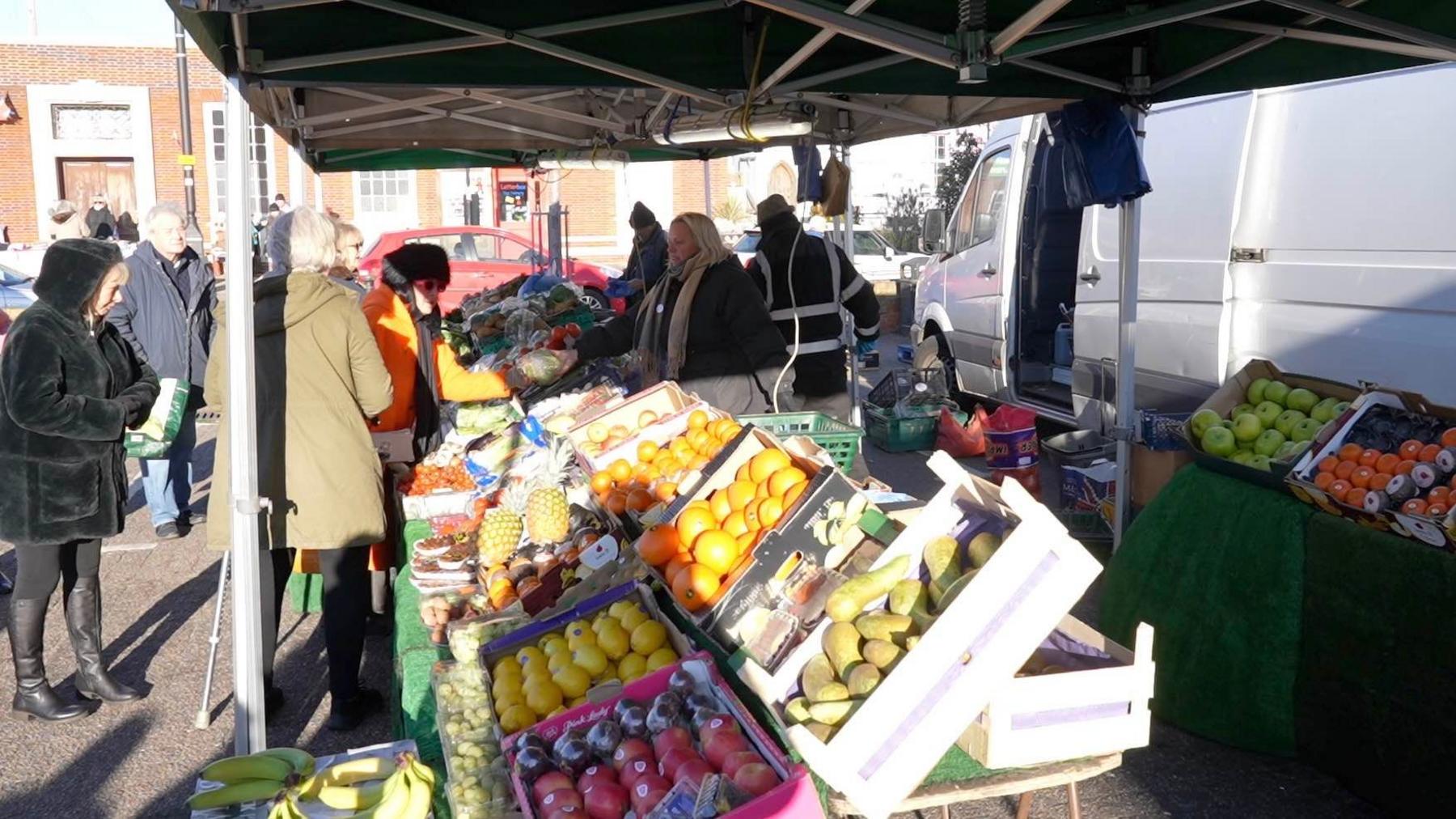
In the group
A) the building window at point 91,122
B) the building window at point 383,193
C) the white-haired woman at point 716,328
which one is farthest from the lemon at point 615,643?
the building window at point 91,122

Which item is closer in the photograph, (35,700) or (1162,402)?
(35,700)

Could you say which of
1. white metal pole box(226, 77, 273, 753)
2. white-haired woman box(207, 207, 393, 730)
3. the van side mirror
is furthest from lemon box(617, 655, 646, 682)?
the van side mirror

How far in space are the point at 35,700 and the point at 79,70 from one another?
26.0 m

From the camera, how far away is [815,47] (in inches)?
165

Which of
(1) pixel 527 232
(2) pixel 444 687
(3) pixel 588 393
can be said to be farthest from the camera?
(1) pixel 527 232

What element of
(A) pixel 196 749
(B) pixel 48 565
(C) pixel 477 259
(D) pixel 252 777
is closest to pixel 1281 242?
(D) pixel 252 777

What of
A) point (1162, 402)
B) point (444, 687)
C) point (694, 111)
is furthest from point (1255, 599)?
point (694, 111)

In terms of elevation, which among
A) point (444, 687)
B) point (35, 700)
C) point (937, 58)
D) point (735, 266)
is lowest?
point (35, 700)

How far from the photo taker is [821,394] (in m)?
6.22

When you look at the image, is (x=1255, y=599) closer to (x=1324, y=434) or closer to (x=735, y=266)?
(x=1324, y=434)

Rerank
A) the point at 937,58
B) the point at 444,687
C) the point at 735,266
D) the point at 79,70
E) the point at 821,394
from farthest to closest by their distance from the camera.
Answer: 1. the point at 79,70
2. the point at 821,394
3. the point at 735,266
4. the point at 937,58
5. the point at 444,687

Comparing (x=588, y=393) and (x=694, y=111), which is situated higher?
(x=694, y=111)

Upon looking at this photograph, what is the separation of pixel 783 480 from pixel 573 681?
750 millimetres

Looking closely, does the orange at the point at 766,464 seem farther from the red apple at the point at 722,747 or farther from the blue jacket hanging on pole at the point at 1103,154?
the blue jacket hanging on pole at the point at 1103,154
